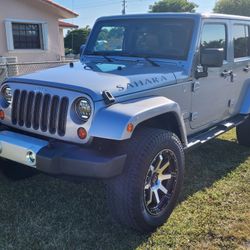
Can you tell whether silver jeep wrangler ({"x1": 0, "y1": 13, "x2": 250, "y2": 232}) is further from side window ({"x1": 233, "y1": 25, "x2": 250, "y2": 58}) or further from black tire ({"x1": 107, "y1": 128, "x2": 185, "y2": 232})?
side window ({"x1": 233, "y1": 25, "x2": 250, "y2": 58})

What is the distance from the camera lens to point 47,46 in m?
15.5

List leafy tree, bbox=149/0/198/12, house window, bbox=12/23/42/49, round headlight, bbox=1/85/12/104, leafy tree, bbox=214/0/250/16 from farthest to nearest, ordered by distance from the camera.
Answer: leafy tree, bbox=149/0/198/12, leafy tree, bbox=214/0/250/16, house window, bbox=12/23/42/49, round headlight, bbox=1/85/12/104

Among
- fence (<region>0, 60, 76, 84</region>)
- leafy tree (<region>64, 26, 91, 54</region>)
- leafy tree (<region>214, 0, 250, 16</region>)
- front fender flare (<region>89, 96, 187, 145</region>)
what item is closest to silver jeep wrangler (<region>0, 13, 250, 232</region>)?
front fender flare (<region>89, 96, 187, 145</region>)

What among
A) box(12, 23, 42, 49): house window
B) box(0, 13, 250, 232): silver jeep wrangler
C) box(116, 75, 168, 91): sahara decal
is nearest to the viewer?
box(0, 13, 250, 232): silver jeep wrangler

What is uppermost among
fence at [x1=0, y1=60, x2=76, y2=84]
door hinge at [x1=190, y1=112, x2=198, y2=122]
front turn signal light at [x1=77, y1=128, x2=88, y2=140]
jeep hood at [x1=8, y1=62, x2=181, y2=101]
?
jeep hood at [x1=8, y1=62, x2=181, y2=101]

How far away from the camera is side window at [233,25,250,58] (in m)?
4.98

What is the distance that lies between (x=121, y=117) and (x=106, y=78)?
0.67 m

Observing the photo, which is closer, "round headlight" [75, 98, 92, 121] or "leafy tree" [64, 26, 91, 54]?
"round headlight" [75, 98, 92, 121]

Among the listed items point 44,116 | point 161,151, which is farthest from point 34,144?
point 161,151

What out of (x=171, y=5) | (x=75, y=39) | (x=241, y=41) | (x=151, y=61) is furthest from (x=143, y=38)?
(x=171, y=5)

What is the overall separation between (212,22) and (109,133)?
2.25 m

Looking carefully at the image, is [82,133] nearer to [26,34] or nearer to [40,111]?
[40,111]

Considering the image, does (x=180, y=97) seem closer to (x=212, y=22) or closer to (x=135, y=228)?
(x=212, y=22)

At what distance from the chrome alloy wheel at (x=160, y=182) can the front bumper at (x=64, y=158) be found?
1.57 feet
